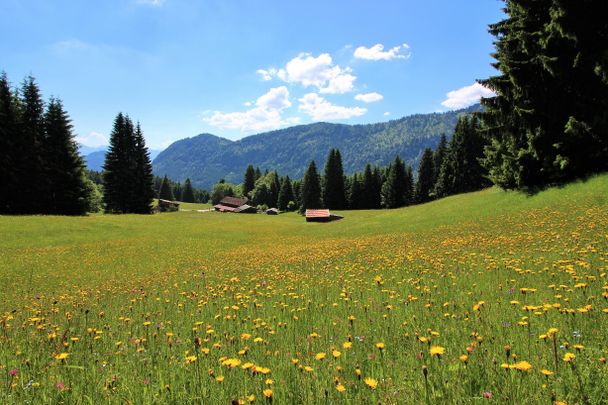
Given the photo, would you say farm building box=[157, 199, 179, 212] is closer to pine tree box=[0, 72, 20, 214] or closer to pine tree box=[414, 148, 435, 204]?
pine tree box=[0, 72, 20, 214]

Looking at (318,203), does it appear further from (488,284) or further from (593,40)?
(488,284)

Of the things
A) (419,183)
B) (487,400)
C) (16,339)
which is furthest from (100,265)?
(419,183)

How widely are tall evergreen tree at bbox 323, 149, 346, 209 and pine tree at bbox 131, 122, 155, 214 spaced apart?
45.8 m

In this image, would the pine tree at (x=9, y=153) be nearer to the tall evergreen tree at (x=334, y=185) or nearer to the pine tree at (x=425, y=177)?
the tall evergreen tree at (x=334, y=185)

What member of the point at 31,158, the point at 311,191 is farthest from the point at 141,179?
the point at 311,191

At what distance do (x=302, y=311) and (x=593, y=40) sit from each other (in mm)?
26148

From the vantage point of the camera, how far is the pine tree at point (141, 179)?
64188 mm

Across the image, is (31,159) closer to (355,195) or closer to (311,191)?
(311,191)

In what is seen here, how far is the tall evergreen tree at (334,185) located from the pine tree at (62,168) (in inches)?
2338

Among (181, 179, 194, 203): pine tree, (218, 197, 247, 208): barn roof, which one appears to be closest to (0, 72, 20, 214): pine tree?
(218, 197, 247, 208): barn roof

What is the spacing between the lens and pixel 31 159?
44219 mm

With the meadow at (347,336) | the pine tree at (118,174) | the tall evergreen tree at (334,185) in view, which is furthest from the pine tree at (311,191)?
the meadow at (347,336)

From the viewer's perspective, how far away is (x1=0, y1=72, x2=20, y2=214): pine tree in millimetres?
41875

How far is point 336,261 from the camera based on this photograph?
12875 mm
